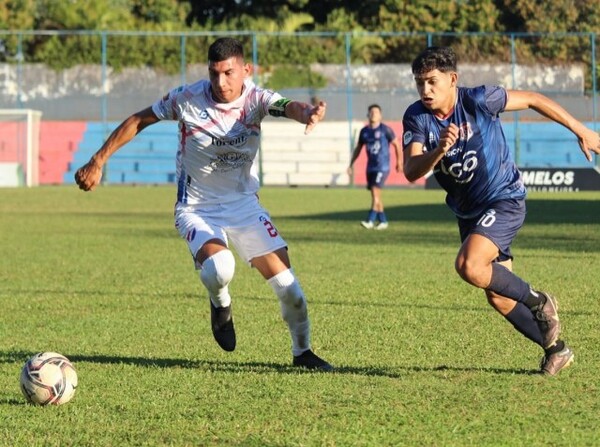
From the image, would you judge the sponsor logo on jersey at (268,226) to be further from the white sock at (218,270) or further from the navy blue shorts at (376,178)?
the navy blue shorts at (376,178)

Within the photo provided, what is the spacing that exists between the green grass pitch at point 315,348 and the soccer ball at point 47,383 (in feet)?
0.27

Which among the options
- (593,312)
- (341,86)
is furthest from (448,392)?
(341,86)

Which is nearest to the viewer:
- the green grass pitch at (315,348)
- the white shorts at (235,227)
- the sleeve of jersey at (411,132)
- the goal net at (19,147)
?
the green grass pitch at (315,348)

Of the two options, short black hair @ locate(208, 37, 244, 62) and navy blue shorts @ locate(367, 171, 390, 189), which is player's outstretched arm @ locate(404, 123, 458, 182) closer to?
short black hair @ locate(208, 37, 244, 62)

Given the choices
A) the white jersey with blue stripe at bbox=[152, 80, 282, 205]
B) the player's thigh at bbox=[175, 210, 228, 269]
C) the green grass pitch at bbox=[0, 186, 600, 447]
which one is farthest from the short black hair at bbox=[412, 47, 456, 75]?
the green grass pitch at bbox=[0, 186, 600, 447]

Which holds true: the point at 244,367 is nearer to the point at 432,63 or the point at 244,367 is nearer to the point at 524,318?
the point at 524,318

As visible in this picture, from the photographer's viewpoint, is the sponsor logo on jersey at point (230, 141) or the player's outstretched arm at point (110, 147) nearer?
the player's outstretched arm at point (110, 147)

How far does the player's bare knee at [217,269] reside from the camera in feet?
24.7

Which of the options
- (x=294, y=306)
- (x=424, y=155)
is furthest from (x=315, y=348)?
(x=424, y=155)

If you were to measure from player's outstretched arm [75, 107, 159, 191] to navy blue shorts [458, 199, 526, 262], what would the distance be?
2108 millimetres

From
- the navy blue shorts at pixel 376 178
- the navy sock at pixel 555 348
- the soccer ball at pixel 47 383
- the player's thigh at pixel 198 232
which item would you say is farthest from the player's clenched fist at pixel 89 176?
the navy blue shorts at pixel 376 178

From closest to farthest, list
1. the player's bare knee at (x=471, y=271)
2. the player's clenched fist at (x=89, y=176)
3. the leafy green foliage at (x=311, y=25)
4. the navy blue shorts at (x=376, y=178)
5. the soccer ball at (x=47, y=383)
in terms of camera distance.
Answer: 1. the soccer ball at (x=47, y=383)
2. the player's bare knee at (x=471, y=271)
3. the player's clenched fist at (x=89, y=176)
4. the navy blue shorts at (x=376, y=178)
5. the leafy green foliage at (x=311, y=25)

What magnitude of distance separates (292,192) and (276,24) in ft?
53.7

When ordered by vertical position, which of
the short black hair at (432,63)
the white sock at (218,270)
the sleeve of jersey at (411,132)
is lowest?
the white sock at (218,270)
